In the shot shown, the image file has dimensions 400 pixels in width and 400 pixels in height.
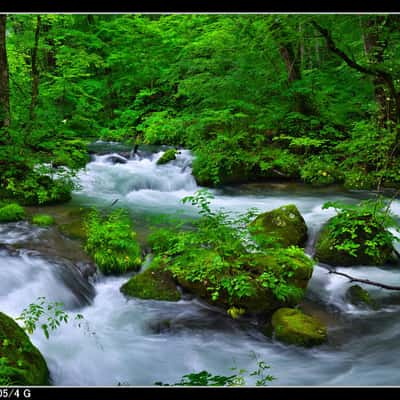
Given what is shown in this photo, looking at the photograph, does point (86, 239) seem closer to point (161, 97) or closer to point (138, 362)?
point (138, 362)

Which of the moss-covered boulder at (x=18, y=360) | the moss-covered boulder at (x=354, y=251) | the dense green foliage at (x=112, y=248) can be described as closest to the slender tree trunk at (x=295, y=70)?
the moss-covered boulder at (x=354, y=251)

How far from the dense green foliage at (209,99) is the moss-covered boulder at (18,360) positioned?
11.3ft

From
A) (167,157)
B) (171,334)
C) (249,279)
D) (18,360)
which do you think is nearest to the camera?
(18,360)

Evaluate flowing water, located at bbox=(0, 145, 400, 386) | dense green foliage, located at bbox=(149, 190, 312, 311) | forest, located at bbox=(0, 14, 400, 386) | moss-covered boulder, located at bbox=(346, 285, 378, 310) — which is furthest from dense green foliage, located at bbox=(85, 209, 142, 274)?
moss-covered boulder, located at bbox=(346, 285, 378, 310)

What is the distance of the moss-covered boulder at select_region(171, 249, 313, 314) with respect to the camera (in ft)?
15.6

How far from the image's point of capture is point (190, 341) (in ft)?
14.7

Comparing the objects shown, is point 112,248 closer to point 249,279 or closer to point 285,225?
point 249,279

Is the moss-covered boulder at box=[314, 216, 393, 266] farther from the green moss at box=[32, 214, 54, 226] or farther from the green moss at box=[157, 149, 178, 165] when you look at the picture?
the green moss at box=[157, 149, 178, 165]

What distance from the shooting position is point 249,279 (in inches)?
192

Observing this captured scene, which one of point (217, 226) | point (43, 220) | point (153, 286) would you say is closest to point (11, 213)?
point (43, 220)

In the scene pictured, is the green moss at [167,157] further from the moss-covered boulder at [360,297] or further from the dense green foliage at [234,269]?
the moss-covered boulder at [360,297]

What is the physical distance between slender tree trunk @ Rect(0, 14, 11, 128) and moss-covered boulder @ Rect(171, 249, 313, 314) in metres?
4.58

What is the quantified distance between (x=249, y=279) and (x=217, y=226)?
80 cm

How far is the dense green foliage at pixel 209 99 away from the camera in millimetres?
7066
